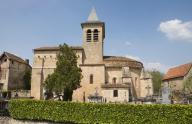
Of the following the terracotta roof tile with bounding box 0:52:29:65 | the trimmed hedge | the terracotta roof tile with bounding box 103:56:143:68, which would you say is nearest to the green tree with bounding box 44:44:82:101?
the trimmed hedge

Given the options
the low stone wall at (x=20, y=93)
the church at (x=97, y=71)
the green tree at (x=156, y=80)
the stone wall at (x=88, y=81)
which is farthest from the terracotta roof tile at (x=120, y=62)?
the green tree at (x=156, y=80)

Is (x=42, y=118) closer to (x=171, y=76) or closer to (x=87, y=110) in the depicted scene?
(x=87, y=110)

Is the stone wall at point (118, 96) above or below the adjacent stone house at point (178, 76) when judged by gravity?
below

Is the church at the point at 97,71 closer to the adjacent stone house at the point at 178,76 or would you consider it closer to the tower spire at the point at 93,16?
the tower spire at the point at 93,16

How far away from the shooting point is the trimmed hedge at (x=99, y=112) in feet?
72.1

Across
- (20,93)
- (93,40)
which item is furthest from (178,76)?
(20,93)

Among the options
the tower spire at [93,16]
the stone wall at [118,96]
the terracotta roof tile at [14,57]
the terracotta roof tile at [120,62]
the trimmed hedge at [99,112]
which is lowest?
the trimmed hedge at [99,112]

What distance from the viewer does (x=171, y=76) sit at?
62156 mm

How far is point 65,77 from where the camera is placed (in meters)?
38.1

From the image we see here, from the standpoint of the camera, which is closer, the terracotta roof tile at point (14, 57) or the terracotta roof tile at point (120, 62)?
the terracotta roof tile at point (120, 62)

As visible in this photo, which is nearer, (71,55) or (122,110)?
(122,110)

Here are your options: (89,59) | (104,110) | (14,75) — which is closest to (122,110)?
(104,110)

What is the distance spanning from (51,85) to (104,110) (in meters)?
16.4

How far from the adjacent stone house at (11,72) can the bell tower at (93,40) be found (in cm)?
1498
